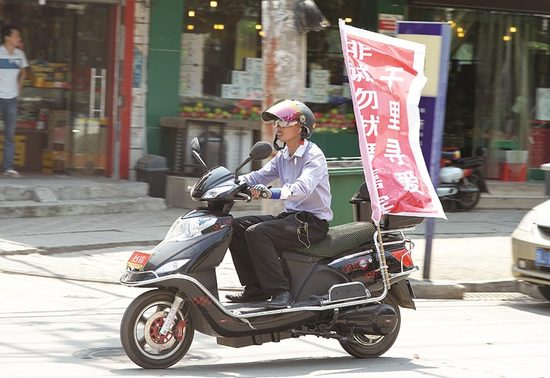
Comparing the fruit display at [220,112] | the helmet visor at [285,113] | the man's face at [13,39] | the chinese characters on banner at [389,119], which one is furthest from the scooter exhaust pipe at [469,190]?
the helmet visor at [285,113]

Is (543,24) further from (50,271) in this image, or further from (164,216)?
(50,271)

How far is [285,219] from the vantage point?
6.61 m

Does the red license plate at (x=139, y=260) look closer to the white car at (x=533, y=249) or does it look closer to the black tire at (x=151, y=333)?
the black tire at (x=151, y=333)

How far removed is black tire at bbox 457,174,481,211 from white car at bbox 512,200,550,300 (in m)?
5.50

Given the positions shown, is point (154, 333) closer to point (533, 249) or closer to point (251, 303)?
point (251, 303)

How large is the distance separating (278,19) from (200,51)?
5.92 metres

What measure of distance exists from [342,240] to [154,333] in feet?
5.06

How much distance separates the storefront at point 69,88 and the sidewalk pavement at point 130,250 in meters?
1.99

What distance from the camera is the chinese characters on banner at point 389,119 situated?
274 inches

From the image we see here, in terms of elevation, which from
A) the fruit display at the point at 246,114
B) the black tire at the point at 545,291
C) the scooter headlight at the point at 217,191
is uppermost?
the fruit display at the point at 246,114

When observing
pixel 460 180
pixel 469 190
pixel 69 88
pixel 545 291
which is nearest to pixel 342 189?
pixel 545 291

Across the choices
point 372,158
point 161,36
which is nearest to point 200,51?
point 161,36

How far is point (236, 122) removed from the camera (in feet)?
48.7

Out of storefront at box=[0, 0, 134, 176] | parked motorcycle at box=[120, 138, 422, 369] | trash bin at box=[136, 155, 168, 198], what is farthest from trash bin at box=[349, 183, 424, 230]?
storefront at box=[0, 0, 134, 176]
